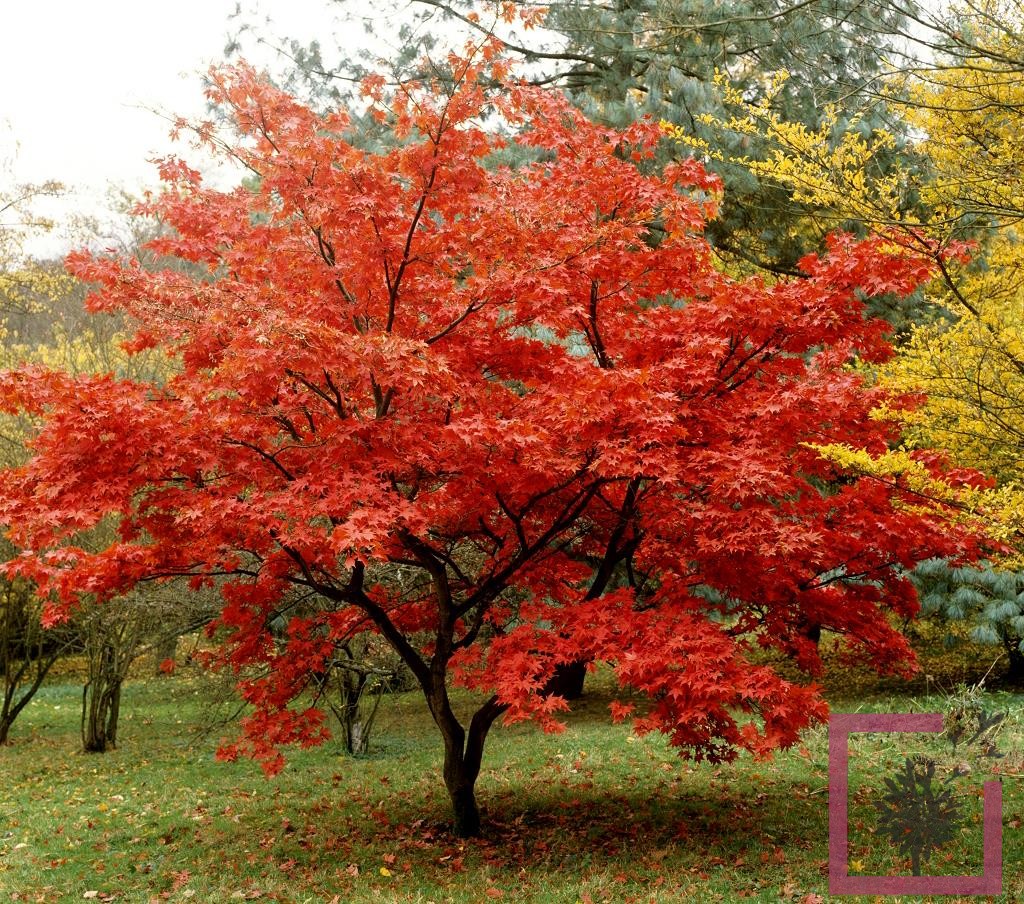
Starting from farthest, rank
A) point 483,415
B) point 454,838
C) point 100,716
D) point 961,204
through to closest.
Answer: point 100,716
point 454,838
point 483,415
point 961,204

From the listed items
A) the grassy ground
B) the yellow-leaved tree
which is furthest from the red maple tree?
the grassy ground

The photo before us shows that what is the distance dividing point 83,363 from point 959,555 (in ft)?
39.5

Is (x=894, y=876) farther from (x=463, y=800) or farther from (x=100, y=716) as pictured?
(x=100, y=716)

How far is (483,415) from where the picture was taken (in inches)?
223

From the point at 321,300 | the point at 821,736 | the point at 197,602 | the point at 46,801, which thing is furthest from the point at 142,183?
the point at 821,736

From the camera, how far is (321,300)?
6.07 m

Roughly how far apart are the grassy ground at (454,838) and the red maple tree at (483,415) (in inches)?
36.4

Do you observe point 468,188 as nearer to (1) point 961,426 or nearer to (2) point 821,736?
(1) point 961,426

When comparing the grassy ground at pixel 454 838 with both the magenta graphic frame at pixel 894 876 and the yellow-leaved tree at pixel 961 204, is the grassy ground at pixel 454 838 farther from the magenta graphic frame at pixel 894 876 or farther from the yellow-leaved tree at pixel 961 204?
the yellow-leaved tree at pixel 961 204

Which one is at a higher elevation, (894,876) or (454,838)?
(894,876)

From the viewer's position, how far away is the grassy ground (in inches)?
242

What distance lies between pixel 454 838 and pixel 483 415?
3710 mm

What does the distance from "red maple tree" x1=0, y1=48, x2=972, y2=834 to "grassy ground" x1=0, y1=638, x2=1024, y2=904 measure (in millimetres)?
926

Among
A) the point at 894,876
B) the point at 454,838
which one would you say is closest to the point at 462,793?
the point at 454,838
